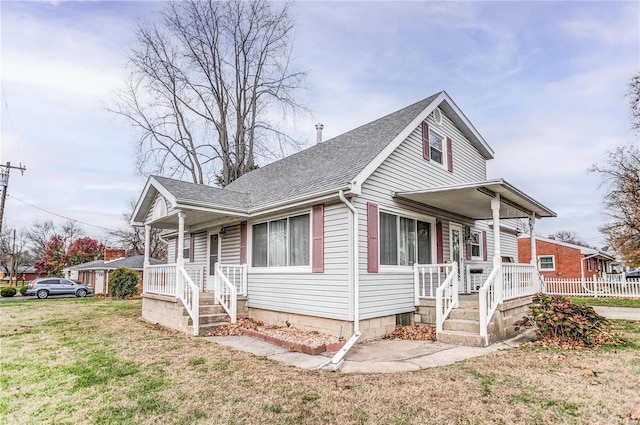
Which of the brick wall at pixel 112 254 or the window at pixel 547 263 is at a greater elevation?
the brick wall at pixel 112 254

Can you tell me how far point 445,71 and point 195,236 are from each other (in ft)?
36.6

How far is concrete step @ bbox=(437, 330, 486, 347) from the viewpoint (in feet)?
22.9

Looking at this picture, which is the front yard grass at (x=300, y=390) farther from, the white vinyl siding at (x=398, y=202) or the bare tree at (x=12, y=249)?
the bare tree at (x=12, y=249)

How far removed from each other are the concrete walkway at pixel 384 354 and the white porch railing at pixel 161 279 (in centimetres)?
262

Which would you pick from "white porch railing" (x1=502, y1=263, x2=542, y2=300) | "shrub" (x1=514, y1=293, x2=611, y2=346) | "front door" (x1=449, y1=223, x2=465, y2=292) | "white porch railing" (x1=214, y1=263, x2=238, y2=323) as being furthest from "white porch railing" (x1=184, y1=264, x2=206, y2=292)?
"shrub" (x1=514, y1=293, x2=611, y2=346)

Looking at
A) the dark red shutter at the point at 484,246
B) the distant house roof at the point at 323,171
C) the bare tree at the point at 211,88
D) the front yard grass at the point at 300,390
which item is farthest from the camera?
the bare tree at the point at 211,88

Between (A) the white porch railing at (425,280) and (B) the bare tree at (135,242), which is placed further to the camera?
(B) the bare tree at (135,242)

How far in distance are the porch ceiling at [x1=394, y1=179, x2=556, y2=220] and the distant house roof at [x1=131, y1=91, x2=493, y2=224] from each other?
4.48 ft

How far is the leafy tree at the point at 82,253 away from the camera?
131ft

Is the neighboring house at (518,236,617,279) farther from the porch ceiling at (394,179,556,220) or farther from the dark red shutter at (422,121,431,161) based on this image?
the dark red shutter at (422,121,431,161)

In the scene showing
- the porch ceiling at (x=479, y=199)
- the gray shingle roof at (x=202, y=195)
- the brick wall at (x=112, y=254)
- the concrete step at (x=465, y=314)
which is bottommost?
the concrete step at (x=465, y=314)

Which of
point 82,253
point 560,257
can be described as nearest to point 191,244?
point 560,257

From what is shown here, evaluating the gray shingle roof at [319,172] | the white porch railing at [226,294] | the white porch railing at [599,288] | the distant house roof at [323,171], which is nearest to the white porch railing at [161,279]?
the white porch railing at [226,294]

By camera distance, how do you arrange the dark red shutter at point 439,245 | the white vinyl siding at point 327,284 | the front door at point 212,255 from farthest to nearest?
the front door at point 212,255
the dark red shutter at point 439,245
the white vinyl siding at point 327,284
